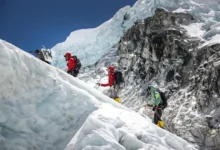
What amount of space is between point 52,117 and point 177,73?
40588 mm

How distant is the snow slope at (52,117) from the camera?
4.92 metres

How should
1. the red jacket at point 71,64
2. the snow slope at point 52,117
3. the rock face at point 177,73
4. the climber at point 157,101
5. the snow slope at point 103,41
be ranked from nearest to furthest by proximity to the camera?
the snow slope at point 52,117 → the climber at point 157,101 → the red jacket at point 71,64 → the rock face at point 177,73 → the snow slope at point 103,41

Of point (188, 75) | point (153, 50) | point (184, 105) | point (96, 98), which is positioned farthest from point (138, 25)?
point (96, 98)

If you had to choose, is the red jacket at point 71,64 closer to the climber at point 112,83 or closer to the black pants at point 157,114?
the climber at point 112,83

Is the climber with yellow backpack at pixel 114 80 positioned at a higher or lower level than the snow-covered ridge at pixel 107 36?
lower

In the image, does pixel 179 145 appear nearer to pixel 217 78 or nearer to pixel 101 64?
pixel 217 78

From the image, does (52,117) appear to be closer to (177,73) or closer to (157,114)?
(157,114)

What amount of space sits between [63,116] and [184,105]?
32.7 metres

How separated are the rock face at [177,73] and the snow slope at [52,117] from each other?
26.1 metres

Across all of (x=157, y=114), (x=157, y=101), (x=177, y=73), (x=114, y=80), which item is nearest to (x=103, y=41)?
(x=177, y=73)

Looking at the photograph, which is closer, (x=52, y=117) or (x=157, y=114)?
(x=52, y=117)

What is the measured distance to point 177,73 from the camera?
4416 centimetres

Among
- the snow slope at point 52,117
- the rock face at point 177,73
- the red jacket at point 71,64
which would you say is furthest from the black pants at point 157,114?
the rock face at point 177,73

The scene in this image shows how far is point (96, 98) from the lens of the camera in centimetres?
664
